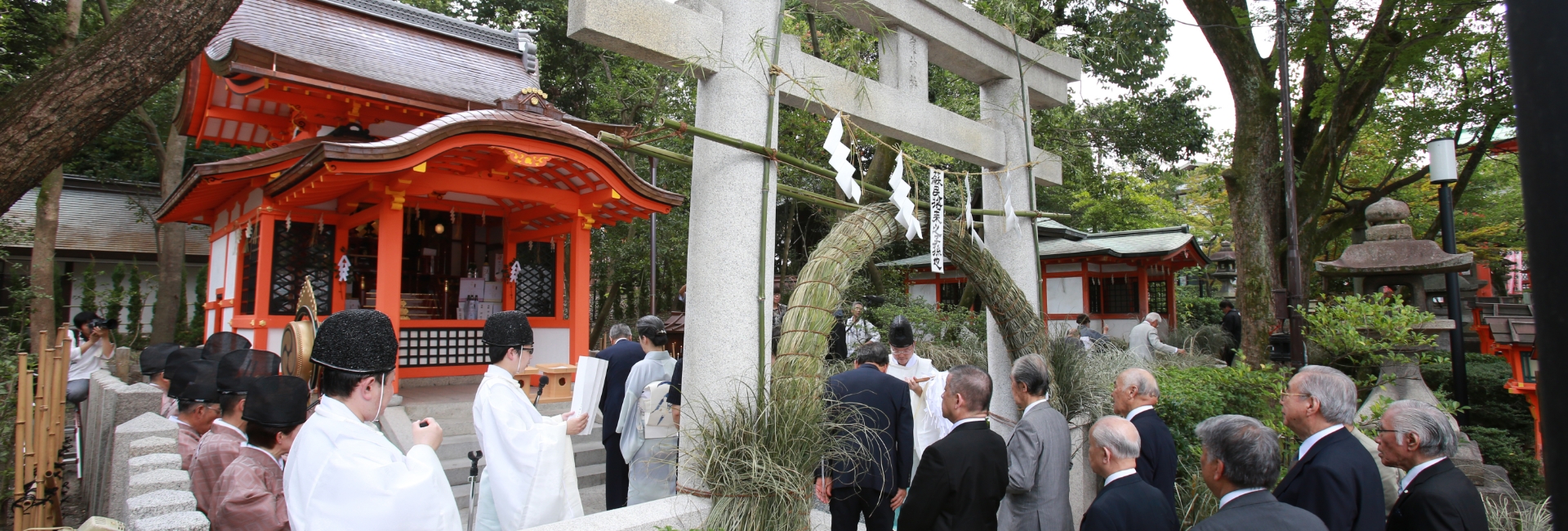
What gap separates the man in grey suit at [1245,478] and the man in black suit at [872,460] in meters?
1.61

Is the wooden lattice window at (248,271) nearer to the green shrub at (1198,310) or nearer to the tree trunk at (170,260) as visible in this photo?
the tree trunk at (170,260)

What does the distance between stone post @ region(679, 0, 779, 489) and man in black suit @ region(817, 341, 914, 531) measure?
2.07ft

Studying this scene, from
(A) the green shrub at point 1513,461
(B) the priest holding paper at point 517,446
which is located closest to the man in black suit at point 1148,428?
(B) the priest holding paper at point 517,446

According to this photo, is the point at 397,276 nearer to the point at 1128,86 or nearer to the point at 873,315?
the point at 873,315

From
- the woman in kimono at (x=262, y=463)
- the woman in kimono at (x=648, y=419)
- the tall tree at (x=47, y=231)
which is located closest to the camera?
the woman in kimono at (x=262, y=463)

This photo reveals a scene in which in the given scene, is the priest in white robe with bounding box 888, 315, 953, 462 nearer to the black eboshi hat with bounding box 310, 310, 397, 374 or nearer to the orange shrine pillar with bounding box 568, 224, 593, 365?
the black eboshi hat with bounding box 310, 310, 397, 374

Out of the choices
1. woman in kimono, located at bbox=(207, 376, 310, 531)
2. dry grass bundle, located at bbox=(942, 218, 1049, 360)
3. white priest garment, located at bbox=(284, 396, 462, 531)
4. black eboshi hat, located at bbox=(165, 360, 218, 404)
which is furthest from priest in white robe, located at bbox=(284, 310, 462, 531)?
dry grass bundle, located at bbox=(942, 218, 1049, 360)

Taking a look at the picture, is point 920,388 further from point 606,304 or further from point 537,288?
point 606,304

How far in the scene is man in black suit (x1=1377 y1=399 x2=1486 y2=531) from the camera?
277cm

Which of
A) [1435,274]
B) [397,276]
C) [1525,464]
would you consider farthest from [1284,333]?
[397,276]

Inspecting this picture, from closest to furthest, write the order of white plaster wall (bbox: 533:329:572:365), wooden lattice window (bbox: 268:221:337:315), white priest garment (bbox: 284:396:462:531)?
white priest garment (bbox: 284:396:462:531) → wooden lattice window (bbox: 268:221:337:315) → white plaster wall (bbox: 533:329:572:365)

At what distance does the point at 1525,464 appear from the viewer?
721 centimetres

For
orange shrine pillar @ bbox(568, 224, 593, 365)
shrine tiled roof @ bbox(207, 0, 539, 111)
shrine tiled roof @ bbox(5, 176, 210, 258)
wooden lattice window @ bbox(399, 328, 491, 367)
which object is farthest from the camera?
shrine tiled roof @ bbox(5, 176, 210, 258)

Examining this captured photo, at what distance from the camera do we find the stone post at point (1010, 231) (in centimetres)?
582
